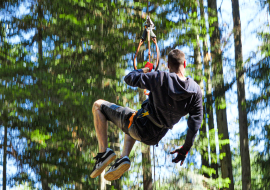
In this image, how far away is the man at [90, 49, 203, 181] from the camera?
10.9ft

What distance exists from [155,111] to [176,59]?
640 mm

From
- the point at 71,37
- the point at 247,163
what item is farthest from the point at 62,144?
the point at 247,163

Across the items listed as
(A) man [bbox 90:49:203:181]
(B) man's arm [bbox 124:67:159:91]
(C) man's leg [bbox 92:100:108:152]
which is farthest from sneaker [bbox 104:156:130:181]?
(B) man's arm [bbox 124:67:159:91]

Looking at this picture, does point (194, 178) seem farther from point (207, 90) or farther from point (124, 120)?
point (124, 120)

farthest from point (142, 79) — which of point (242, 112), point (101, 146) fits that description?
point (242, 112)

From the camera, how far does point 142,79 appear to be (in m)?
3.23

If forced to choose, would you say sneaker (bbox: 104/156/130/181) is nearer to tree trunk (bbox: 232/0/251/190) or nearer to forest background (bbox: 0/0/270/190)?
forest background (bbox: 0/0/270/190)

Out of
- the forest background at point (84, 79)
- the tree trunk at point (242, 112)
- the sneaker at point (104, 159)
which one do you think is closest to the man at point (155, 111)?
the sneaker at point (104, 159)

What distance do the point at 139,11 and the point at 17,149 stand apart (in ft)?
16.4

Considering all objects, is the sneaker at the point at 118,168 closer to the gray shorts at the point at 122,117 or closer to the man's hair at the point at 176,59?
the gray shorts at the point at 122,117

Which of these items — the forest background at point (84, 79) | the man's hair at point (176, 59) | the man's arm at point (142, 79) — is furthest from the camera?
the forest background at point (84, 79)

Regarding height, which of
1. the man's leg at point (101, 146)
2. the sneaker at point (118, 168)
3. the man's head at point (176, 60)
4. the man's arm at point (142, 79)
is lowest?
the sneaker at point (118, 168)

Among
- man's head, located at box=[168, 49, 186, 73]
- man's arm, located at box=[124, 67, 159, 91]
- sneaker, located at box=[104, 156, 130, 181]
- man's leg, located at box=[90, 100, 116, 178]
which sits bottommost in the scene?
sneaker, located at box=[104, 156, 130, 181]

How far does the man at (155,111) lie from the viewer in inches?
131
